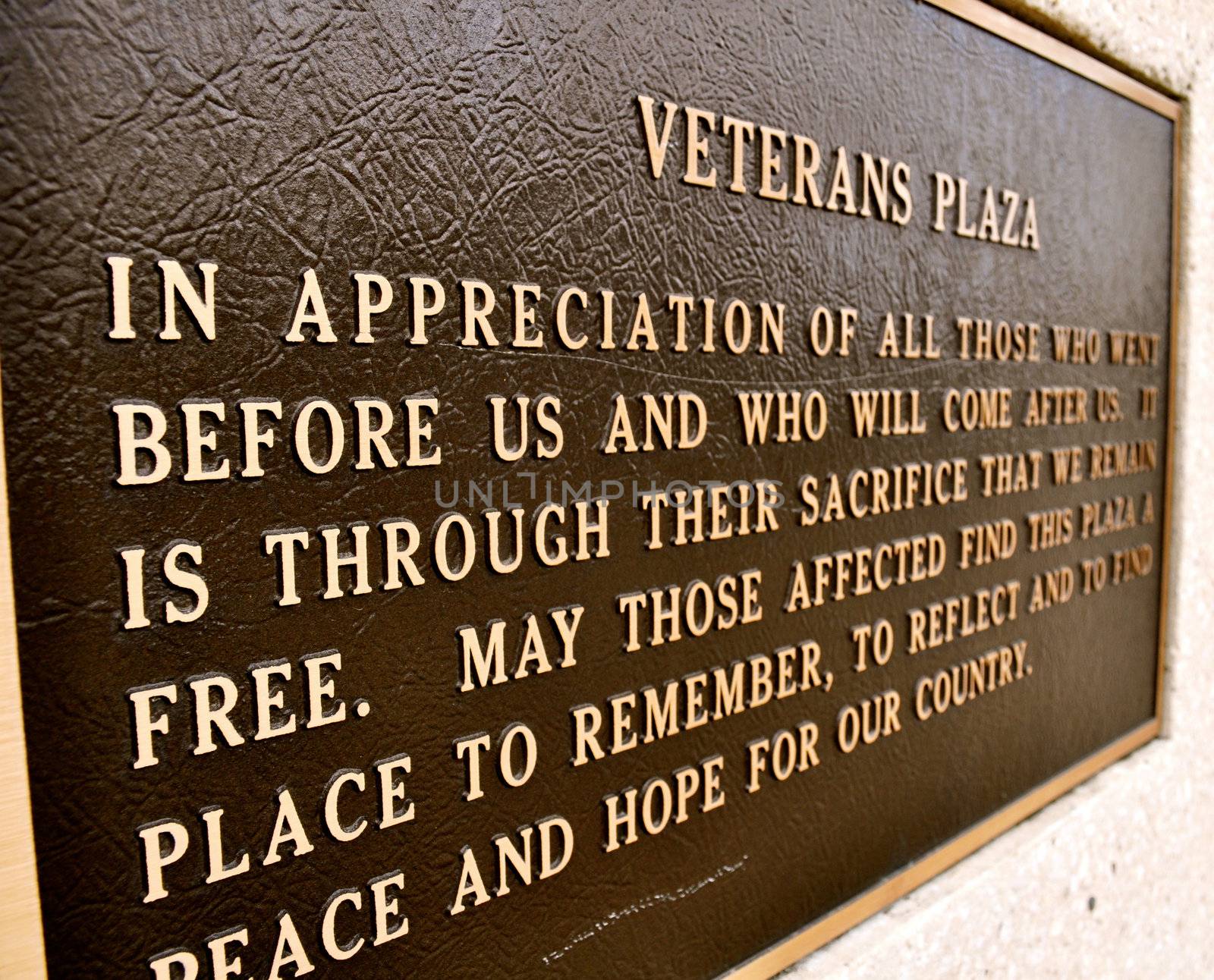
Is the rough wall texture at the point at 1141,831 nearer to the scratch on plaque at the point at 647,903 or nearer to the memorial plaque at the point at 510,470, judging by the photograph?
the memorial plaque at the point at 510,470

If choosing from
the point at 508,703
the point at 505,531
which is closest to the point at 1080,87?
the point at 505,531

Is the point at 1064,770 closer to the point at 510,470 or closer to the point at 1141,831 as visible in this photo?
the point at 1141,831

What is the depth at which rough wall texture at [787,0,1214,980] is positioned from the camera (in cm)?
162

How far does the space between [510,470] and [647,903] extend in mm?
652

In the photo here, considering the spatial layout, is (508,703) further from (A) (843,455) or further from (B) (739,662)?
(A) (843,455)

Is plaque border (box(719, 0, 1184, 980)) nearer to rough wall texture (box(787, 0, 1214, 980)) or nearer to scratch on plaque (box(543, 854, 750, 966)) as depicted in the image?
rough wall texture (box(787, 0, 1214, 980))

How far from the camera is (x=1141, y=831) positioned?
2.10 meters

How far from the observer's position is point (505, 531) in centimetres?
104

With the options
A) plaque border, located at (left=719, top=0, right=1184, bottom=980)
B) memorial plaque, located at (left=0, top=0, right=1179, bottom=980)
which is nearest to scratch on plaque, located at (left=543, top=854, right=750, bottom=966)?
memorial plaque, located at (left=0, top=0, right=1179, bottom=980)

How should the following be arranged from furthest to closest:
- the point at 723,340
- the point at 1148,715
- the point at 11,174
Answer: the point at 1148,715, the point at 723,340, the point at 11,174

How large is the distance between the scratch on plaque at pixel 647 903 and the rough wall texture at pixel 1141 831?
0.24 m

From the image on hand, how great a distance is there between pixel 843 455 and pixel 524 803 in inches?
29.5

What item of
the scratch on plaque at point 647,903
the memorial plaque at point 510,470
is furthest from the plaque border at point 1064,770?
the scratch on plaque at point 647,903

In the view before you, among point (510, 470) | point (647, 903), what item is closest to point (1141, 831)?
point (647, 903)
